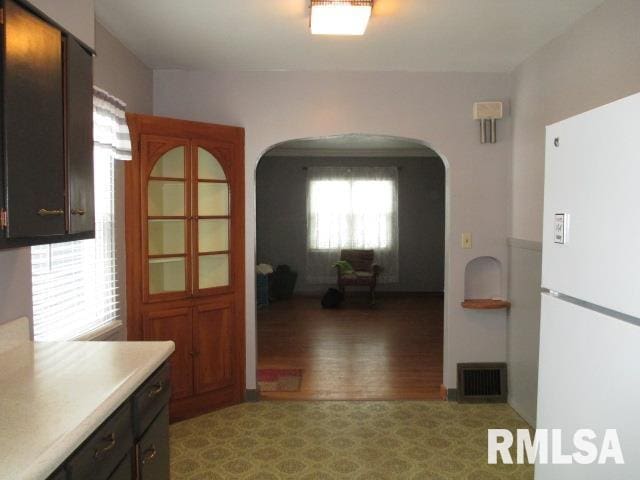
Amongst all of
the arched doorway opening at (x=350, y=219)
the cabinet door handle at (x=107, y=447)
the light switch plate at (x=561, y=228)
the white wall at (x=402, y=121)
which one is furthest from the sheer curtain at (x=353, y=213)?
the cabinet door handle at (x=107, y=447)

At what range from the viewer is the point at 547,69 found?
3.20 m

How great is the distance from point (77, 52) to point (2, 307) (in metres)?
1.03

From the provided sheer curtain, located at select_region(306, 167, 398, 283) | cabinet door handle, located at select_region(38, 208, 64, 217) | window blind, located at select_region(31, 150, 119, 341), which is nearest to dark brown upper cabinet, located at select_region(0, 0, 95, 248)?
cabinet door handle, located at select_region(38, 208, 64, 217)

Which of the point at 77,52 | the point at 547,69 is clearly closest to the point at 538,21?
the point at 547,69

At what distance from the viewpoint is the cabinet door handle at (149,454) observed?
1713 millimetres

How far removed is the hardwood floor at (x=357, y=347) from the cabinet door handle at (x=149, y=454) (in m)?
2.15

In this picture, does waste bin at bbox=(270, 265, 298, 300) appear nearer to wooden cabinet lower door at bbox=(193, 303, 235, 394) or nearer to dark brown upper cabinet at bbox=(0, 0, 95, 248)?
wooden cabinet lower door at bbox=(193, 303, 235, 394)

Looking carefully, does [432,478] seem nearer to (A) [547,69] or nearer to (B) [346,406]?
(B) [346,406]

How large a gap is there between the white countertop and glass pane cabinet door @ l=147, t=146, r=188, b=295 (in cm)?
143

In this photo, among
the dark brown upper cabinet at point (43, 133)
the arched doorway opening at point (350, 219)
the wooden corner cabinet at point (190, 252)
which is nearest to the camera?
the dark brown upper cabinet at point (43, 133)

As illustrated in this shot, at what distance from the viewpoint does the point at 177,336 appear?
345 centimetres

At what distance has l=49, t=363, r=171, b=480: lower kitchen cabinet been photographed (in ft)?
4.17

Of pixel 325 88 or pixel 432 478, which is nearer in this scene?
pixel 432 478
